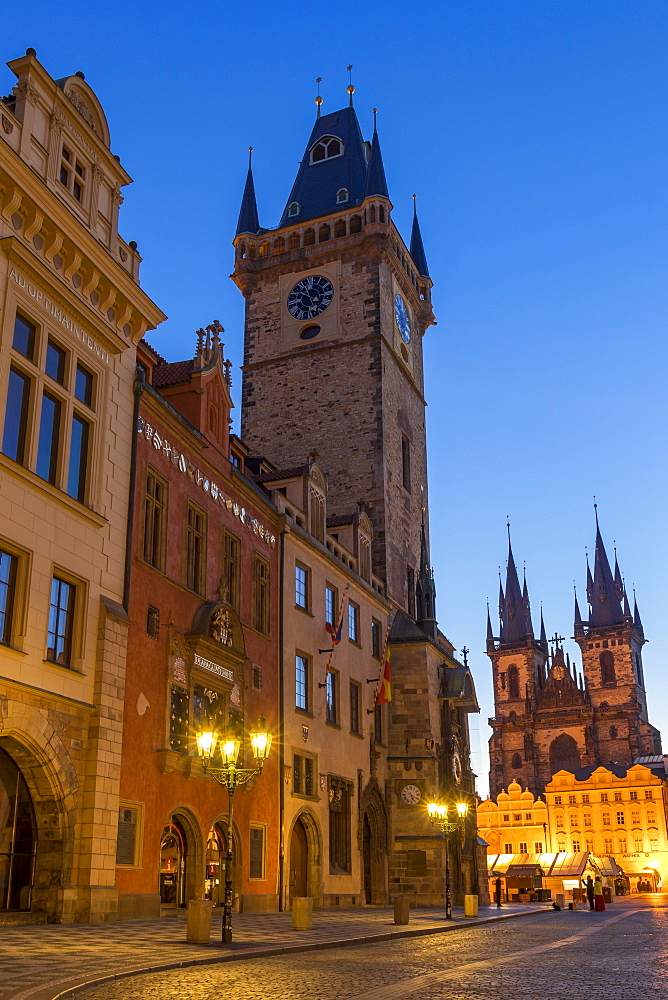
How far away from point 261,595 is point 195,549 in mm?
4471

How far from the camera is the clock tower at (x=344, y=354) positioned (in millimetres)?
45062

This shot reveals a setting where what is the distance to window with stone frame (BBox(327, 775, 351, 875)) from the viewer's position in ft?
108

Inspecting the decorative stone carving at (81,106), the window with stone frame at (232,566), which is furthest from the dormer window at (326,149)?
the decorative stone carving at (81,106)

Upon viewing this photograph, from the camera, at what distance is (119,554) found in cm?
2162

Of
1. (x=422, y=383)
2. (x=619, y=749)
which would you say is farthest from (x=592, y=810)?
(x=422, y=383)

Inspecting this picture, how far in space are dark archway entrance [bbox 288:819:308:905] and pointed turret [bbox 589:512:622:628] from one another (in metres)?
108

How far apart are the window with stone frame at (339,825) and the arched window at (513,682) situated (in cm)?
10291

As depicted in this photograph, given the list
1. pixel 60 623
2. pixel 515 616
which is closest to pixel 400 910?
pixel 60 623

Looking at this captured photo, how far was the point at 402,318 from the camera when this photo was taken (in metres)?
51.5

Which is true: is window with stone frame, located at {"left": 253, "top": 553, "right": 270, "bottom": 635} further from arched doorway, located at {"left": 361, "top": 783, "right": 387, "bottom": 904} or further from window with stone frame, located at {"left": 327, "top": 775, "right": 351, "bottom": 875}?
arched doorway, located at {"left": 361, "top": 783, "right": 387, "bottom": 904}

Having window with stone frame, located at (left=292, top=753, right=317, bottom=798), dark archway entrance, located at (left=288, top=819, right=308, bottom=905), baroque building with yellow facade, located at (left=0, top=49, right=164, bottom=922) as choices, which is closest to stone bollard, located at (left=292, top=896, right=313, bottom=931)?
baroque building with yellow facade, located at (left=0, top=49, right=164, bottom=922)

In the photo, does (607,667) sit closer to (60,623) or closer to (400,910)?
(400,910)

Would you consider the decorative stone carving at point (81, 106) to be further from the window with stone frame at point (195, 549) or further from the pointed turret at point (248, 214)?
the pointed turret at point (248, 214)

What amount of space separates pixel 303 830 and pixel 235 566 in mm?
9073
